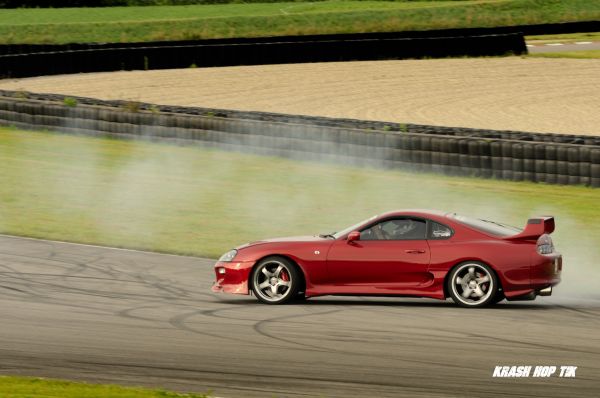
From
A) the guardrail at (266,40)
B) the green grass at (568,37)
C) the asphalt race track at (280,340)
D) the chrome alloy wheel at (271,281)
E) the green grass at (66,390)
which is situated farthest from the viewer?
the green grass at (568,37)

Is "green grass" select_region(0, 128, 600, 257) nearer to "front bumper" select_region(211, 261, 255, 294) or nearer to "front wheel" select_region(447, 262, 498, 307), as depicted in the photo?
"front bumper" select_region(211, 261, 255, 294)

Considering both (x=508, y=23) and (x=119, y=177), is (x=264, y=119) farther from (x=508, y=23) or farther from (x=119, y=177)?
(x=508, y=23)

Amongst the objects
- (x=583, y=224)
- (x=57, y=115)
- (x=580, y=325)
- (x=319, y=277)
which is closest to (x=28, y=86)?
(x=57, y=115)

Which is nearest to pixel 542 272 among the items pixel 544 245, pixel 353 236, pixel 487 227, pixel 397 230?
pixel 544 245

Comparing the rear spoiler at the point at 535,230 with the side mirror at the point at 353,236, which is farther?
the side mirror at the point at 353,236

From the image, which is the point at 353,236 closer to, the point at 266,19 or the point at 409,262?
the point at 409,262

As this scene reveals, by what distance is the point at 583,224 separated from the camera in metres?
17.7

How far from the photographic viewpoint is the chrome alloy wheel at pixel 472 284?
39.4 feet

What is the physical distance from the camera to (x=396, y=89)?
110 ft

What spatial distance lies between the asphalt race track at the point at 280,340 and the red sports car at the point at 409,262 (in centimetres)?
21

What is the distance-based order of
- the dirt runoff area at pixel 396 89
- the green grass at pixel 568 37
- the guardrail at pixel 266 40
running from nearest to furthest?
the dirt runoff area at pixel 396 89
the guardrail at pixel 266 40
the green grass at pixel 568 37

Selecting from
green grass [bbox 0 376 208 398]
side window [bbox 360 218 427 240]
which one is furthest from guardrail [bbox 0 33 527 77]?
green grass [bbox 0 376 208 398]


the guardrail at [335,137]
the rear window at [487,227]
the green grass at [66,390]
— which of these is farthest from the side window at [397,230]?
the guardrail at [335,137]

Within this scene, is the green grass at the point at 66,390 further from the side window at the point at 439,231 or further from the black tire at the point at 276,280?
the side window at the point at 439,231
